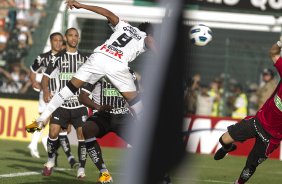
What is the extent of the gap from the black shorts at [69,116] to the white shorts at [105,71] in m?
2.46

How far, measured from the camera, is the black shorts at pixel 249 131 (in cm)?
930

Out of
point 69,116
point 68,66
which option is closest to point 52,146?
point 69,116

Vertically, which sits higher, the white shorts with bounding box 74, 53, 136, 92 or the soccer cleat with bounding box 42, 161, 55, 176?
the white shorts with bounding box 74, 53, 136, 92

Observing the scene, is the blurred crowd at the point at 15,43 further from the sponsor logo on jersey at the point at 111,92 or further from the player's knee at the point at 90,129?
the player's knee at the point at 90,129

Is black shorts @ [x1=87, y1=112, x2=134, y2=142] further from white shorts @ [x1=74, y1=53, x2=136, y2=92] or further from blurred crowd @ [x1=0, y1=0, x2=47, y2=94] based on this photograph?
blurred crowd @ [x1=0, y1=0, x2=47, y2=94]

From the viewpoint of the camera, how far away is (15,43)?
21953 mm

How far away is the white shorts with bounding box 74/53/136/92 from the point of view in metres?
9.55

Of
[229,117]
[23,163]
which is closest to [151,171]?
[23,163]

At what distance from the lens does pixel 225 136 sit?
975 centimetres

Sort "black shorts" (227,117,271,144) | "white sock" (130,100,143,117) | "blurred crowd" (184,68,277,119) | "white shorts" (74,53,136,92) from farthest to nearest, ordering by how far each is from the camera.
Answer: "blurred crowd" (184,68,277,119) → "white shorts" (74,53,136,92) → "black shorts" (227,117,271,144) → "white sock" (130,100,143,117)

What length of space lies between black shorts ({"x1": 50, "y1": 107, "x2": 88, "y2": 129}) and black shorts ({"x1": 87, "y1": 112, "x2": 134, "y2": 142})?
2061 mm

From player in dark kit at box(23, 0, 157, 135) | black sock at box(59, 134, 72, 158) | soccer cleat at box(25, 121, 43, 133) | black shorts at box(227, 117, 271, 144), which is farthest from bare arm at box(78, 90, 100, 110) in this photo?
black sock at box(59, 134, 72, 158)

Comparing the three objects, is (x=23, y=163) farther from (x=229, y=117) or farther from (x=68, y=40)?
(x=229, y=117)

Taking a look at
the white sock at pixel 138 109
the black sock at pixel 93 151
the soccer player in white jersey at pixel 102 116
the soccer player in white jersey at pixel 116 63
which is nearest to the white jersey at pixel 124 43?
the soccer player in white jersey at pixel 116 63
